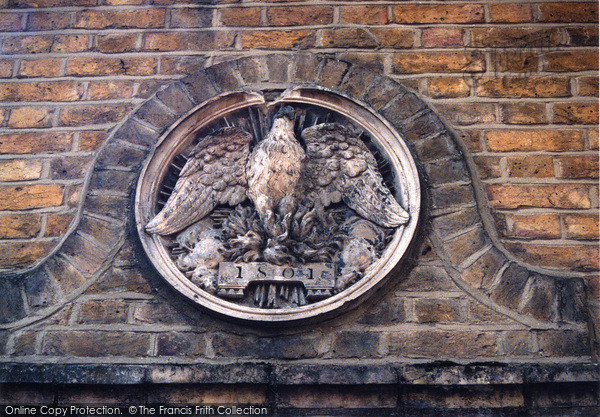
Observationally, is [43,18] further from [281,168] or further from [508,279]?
[508,279]

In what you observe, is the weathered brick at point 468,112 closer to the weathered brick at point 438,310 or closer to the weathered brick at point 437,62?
the weathered brick at point 437,62

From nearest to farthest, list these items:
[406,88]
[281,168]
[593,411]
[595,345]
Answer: [593,411]
[595,345]
[281,168]
[406,88]

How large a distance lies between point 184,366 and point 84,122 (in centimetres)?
147

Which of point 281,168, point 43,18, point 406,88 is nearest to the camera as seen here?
point 281,168

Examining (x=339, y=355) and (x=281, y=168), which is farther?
(x=281, y=168)

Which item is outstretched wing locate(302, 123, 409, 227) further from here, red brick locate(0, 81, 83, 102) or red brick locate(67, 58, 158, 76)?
Answer: red brick locate(0, 81, 83, 102)

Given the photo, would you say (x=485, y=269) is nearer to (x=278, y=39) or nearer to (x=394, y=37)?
(x=394, y=37)

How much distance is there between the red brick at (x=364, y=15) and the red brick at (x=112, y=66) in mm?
1074

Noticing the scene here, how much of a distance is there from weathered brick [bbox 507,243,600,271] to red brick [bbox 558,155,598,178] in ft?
1.27

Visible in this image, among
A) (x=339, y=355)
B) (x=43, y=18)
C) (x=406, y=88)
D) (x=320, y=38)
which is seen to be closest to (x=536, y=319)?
(x=339, y=355)

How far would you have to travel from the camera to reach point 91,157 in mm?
3535

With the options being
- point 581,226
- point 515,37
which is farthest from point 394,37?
point 581,226

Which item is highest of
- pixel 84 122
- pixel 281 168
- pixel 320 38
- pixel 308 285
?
pixel 320 38

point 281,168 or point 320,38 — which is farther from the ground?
point 320,38
